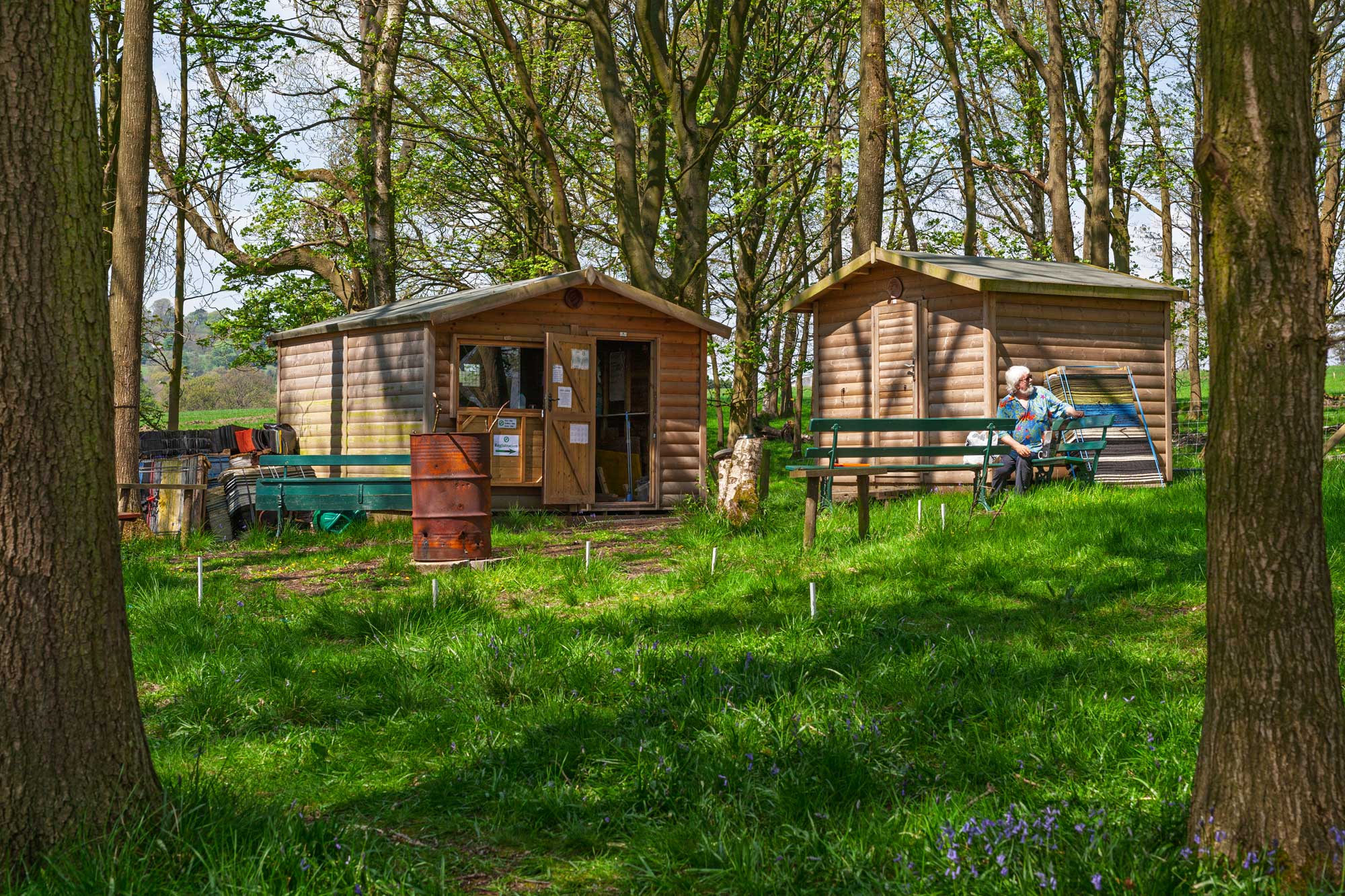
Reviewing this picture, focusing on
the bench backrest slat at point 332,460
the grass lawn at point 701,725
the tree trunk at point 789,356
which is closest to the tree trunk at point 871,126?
the bench backrest slat at point 332,460

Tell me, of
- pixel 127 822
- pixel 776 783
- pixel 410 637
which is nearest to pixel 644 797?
pixel 776 783

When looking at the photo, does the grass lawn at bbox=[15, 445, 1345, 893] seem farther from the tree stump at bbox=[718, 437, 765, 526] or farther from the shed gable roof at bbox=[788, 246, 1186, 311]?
the shed gable roof at bbox=[788, 246, 1186, 311]

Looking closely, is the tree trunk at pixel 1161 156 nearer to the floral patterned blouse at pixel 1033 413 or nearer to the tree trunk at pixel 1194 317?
the tree trunk at pixel 1194 317

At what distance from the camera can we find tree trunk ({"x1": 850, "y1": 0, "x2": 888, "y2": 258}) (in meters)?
15.8

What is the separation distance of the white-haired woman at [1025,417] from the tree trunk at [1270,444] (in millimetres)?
8619

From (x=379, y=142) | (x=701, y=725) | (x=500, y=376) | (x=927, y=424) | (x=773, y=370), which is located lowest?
(x=701, y=725)

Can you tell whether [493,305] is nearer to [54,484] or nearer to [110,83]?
[110,83]

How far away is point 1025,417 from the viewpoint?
1189 centimetres

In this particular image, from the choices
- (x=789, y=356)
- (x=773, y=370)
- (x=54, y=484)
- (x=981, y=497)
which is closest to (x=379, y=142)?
(x=981, y=497)

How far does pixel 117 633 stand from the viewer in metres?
3.50

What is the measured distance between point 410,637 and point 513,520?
8.05 metres

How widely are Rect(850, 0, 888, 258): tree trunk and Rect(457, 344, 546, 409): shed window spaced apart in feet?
16.8

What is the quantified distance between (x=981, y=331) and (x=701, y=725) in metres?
11.1

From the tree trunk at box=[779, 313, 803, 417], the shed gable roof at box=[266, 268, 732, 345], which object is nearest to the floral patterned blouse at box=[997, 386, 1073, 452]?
the shed gable roof at box=[266, 268, 732, 345]
